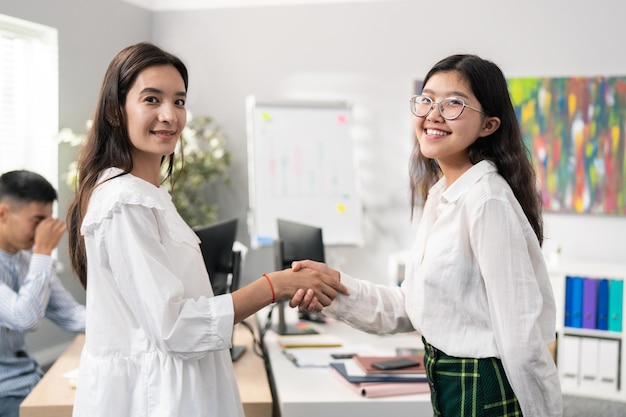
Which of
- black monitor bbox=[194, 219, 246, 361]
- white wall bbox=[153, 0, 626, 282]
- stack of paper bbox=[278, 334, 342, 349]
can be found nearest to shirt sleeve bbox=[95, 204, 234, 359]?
black monitor bbox=[194, 219, 246, 361]

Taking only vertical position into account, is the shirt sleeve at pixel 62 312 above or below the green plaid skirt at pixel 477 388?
below

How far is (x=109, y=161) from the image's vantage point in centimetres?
156

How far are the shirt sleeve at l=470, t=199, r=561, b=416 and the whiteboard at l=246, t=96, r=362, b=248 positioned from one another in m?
2.91

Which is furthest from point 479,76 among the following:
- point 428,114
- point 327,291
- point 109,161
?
point 109,161

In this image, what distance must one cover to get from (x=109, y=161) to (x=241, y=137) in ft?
10.8

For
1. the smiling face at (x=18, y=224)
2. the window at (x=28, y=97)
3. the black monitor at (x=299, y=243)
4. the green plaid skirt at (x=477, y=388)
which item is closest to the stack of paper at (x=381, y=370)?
the black monitor at (x=299, y=243)

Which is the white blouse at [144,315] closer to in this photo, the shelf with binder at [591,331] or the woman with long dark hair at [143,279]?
the woman with long dark hair at [143,279]

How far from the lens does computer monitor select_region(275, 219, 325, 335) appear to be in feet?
8.96

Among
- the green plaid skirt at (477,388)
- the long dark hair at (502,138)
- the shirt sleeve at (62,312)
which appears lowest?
the shirt sleeve at (62,312)

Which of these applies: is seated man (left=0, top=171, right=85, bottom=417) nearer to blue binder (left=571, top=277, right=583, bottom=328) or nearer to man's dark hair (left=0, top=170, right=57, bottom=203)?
man's dark hair (left=0, top=170, right=57, bottom=203)

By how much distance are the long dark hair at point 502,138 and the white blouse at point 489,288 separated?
0.05 metres

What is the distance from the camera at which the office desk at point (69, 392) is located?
1966 millimetres

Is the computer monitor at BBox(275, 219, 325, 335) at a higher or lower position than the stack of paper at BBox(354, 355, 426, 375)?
higher

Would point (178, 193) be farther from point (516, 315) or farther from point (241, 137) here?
point (516, 315)
